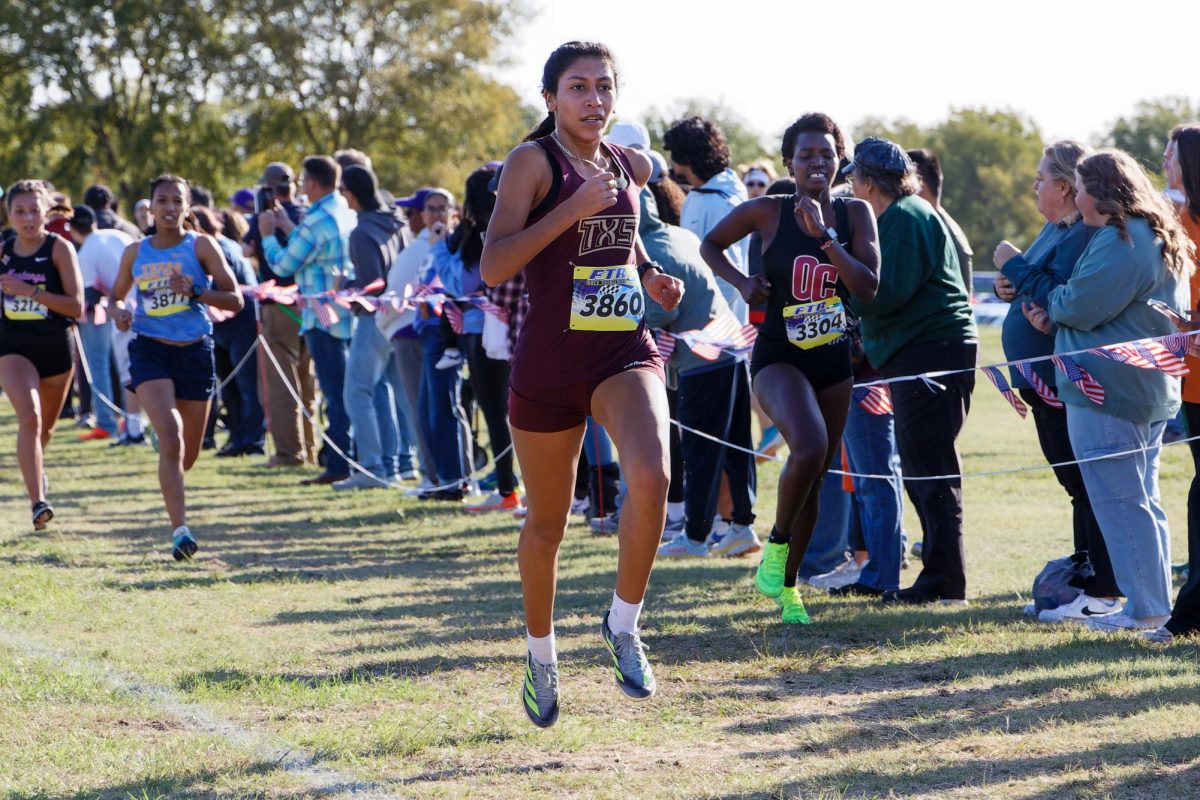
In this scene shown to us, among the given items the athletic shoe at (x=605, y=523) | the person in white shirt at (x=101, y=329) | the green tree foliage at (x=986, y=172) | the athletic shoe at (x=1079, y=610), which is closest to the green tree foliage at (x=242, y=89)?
the green tree foliage at (x=986, y=172)

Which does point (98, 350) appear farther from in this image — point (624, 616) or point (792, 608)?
point (624, 616)

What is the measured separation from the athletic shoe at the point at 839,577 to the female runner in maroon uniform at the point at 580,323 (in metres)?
3.26

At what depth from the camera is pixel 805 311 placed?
6398 mm

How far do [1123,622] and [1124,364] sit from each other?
3.80 ft

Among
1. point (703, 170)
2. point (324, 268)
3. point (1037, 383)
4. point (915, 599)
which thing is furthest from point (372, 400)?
point (1037, 383)

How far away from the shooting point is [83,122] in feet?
138

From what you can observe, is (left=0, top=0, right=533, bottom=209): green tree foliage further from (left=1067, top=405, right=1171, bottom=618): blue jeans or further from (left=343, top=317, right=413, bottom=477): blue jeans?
(left=1067, top=405, right=1171, bottom=618): blue jeans

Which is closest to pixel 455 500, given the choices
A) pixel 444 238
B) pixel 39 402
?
pixel 444 238

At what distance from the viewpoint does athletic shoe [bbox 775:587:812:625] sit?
6676 millimetres

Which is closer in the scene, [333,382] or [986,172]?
[333,382]

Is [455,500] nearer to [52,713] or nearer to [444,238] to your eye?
[444,238]

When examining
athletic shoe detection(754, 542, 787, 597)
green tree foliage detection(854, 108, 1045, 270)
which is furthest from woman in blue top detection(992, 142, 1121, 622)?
green tree foliage detection(854, 108, 1045, 270)

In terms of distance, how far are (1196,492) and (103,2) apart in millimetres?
40231

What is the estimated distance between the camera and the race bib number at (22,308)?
932 cm
